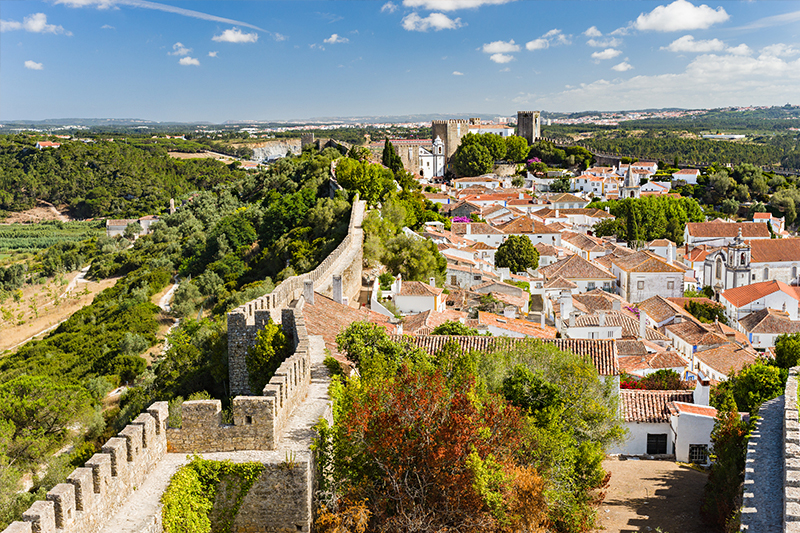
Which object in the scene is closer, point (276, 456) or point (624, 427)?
point (276, 456)

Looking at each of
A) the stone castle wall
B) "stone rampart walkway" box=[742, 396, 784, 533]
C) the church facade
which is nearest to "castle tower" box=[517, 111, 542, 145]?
the church facade

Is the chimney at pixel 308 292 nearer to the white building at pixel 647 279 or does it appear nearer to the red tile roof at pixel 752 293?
the white building at pixel 647 279

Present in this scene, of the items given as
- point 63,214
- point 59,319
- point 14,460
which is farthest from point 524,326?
point 63,214

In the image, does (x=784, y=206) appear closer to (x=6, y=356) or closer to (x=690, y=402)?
(x=690, y=402)

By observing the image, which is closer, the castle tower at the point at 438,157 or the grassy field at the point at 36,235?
the grassy field at the point at 36,235

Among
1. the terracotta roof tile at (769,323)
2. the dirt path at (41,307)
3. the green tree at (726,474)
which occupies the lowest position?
the dirt path at (41,307)

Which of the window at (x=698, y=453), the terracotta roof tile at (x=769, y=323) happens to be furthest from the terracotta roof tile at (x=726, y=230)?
the window at (x=698, y=453)
